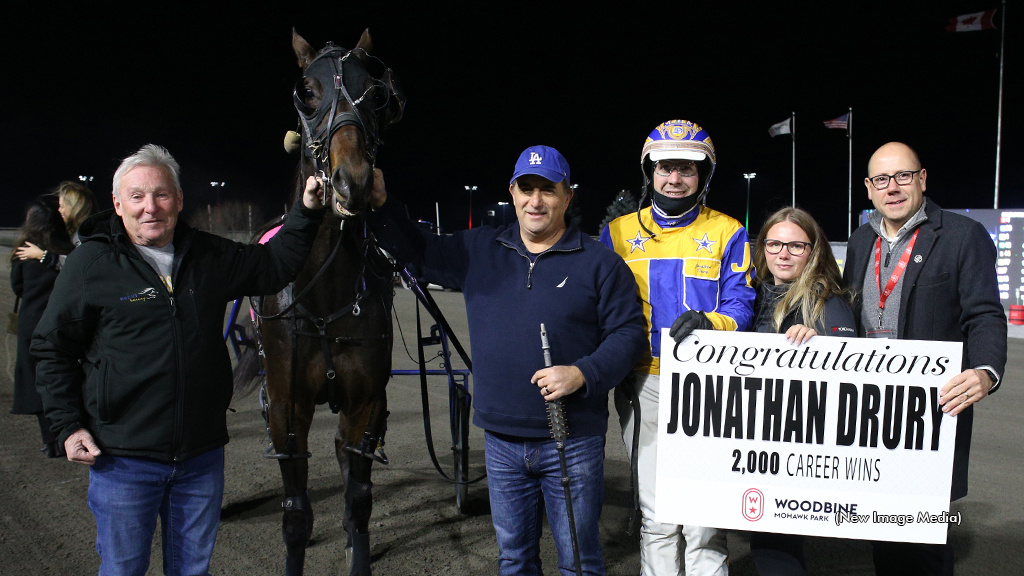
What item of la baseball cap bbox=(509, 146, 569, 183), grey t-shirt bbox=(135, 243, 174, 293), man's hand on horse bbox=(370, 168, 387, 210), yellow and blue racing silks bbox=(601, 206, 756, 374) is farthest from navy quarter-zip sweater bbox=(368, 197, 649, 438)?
grey t-shirt bbox=(135, 243, 174, 293)

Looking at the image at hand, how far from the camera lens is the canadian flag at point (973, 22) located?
1758 centimetres

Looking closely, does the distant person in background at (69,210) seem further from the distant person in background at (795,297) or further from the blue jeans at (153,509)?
the distant person in background at (795,297)

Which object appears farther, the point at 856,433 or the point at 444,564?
the point at 444,564

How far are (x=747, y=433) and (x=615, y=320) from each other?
0.74 m

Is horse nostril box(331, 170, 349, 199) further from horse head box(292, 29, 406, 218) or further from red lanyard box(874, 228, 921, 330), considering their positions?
red lanyard box(874, 228, 921, 330)

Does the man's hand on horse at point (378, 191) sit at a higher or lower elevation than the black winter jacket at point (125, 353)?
higher

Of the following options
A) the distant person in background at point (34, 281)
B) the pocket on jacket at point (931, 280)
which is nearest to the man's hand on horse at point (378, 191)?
the pocket on jacket at point (931, 280)

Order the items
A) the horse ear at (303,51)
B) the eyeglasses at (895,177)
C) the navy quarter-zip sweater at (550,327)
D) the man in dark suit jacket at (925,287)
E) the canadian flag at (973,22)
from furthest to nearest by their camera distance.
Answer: the canadian flag at (973,22)
the horse ear at (303,51)
the eyeglasses at (895,177)
the man in dark suit jacket at (925,287)
the navy quarter-zip sweater at (550,327)

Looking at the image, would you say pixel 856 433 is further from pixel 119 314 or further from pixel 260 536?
pixel 260 536

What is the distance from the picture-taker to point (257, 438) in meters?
Result: 5.69

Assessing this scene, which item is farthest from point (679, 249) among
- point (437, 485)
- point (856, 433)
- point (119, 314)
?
point (437, 485)

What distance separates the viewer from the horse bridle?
2.51m

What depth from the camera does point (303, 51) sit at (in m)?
3.05

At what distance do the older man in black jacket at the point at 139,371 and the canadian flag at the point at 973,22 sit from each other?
22091 mm
